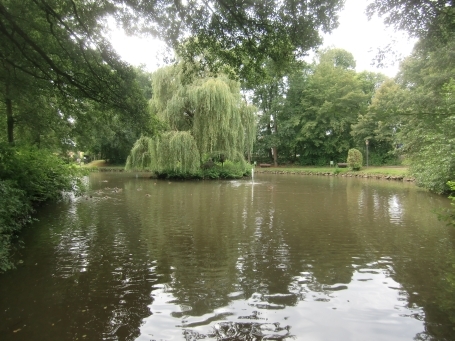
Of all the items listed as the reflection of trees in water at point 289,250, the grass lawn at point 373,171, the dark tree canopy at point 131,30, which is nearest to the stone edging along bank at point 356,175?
the grass lawn at point 373,171

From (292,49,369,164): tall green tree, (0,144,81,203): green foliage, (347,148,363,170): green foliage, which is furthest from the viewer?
(292,49,369,164): tall green tree

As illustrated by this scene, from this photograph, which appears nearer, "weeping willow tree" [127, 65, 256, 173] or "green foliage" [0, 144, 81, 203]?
"green foliage" [0, 144, 81, 203]

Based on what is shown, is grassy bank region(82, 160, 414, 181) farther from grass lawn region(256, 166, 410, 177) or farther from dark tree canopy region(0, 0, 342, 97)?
dark tree canopy region(0, 0, 342, 97)

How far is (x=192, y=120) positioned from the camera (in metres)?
23.1

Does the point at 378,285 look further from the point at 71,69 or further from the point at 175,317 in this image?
the point at 71,69

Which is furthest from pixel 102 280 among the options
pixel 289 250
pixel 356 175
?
pixel 356 175

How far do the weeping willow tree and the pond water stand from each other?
1299 cm

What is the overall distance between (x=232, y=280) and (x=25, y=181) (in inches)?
279

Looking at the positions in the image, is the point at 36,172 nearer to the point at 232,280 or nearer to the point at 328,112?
the point at 232,280

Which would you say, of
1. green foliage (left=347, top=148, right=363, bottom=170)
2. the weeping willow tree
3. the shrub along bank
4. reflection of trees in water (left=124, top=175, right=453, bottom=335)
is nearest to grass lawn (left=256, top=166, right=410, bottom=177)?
green foliage (left=347, top=148, right=363, bottom=170)

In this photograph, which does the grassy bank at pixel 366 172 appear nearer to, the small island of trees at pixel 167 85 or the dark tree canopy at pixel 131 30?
the small island of trees at pixel 167 85

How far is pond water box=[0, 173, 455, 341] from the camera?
3568 mm

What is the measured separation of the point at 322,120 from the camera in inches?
1421

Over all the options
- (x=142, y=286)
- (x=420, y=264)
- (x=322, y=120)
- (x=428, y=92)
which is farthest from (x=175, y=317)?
(x=322, y=120)
